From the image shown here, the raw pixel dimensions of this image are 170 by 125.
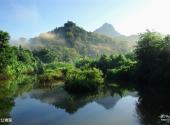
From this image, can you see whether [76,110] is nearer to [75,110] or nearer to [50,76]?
[75,110]

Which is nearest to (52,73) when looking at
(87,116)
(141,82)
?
(141,82)

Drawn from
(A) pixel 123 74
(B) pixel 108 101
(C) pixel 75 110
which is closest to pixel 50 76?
(A) pixel 123 74

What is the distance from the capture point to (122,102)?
33.8 m

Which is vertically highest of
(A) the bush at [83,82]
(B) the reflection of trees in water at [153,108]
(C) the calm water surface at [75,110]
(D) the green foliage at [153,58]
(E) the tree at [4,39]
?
(E) the tree at [4,39]

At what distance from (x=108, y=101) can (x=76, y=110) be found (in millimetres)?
6246

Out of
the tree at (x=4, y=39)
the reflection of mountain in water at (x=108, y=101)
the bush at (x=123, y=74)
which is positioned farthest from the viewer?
the tree at (x=4, y=39)

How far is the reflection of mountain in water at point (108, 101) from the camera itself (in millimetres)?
31917

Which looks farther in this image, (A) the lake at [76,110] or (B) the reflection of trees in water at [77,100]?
(B) the reflection of trees in water at [77,100]

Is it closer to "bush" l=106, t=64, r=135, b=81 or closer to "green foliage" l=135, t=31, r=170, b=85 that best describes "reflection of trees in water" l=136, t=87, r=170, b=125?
"green foliage" l=135, t=31, r=170, b=85

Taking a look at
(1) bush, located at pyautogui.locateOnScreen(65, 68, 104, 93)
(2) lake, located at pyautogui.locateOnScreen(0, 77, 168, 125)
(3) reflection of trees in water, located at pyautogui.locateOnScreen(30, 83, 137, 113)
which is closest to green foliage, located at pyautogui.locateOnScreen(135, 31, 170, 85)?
(2) lake, located at pyautogui.locateOnScreen(0, 77, 168, 125)

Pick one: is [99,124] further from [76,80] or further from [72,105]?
[76,80]

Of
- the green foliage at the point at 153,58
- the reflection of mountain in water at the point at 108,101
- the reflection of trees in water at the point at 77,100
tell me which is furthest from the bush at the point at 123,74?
the reflection of mountain in water at the point at 108,101

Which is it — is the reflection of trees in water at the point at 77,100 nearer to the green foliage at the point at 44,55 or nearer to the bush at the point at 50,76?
the bush at the point at 50,76

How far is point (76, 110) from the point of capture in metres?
29.3
